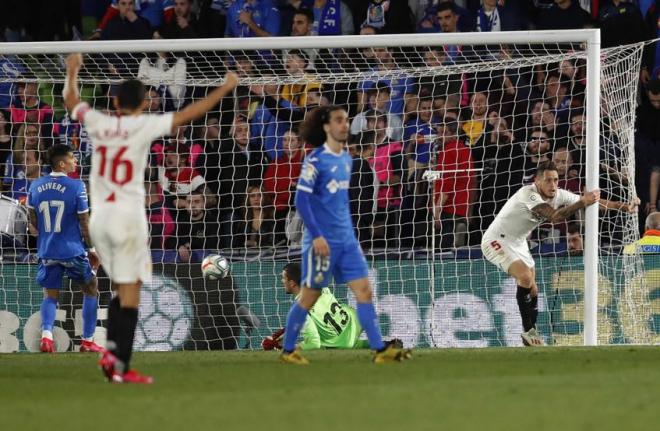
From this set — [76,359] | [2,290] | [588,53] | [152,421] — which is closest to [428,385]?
[152,421]

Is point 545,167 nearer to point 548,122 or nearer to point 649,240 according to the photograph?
point 548,122

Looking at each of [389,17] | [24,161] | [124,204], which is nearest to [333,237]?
[124,204]

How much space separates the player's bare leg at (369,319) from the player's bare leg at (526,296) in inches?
138

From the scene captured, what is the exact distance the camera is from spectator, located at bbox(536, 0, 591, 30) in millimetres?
17141

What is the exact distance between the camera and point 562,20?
17219 millimetres

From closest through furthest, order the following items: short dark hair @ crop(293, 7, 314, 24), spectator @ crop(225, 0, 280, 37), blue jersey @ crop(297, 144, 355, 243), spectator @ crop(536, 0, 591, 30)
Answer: blue jersey @ crop(297, 144, 355, 243) → spectator @ crop(536, 0, 591, 30) → short dark hair @ crop(293, 7, 314, 24) → spectator @ crop(225, 0, 280, 37)

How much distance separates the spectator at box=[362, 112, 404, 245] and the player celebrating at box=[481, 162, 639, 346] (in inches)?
56.1

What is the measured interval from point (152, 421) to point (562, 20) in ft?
38.3

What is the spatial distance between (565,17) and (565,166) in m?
2.92

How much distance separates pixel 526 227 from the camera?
46.0 ft

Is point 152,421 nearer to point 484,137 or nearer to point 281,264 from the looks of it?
point 281,264

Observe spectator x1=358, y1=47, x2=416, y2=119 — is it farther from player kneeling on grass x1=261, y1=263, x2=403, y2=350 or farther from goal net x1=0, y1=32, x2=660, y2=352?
player kneeling on grass x1=261, y1=263, x2=403, y2=350

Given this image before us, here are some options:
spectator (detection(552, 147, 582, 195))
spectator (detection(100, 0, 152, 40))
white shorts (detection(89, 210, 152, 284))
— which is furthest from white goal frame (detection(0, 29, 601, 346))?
spectator (detection(100, 0, 152, 40))

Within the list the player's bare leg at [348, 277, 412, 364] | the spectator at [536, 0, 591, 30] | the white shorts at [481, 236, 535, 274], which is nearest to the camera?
the player's bare leg at [348, 277, 412, 364]
